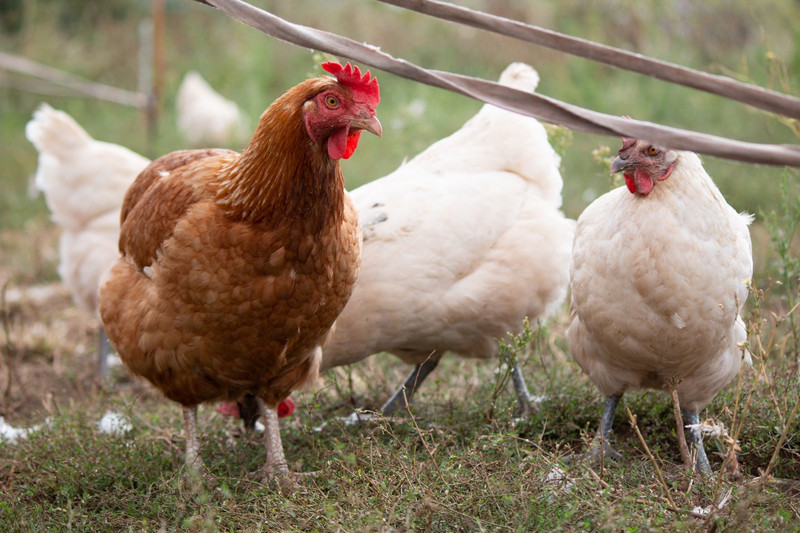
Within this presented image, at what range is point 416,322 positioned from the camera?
11.4 ft

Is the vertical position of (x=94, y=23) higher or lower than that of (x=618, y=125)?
lower

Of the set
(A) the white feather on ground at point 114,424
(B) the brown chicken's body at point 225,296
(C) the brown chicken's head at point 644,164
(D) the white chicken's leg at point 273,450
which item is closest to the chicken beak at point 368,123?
(B) the brown chicken's body at point 225,296

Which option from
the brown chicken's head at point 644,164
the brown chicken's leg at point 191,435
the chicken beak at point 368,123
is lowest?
the brown chicken's leg at point 191,435

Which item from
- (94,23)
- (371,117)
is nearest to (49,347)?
(371,117)

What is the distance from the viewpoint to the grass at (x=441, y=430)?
94.3 inches

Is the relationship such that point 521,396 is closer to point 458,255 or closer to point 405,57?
point 458,255

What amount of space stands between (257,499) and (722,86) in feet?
6.46

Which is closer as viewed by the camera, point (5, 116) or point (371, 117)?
point (371, 117)

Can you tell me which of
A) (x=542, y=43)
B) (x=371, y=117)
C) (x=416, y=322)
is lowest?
(x=416, y=322)

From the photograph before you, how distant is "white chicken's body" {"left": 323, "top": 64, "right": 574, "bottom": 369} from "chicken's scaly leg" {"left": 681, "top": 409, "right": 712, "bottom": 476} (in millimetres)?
854

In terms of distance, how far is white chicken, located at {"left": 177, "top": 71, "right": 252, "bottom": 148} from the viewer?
8711 millimetres

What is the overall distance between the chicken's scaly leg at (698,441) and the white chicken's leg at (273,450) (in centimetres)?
151

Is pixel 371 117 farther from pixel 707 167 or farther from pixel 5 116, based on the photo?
pixel 5 116

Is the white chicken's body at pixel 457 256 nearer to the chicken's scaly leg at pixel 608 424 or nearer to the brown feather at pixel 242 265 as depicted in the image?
the brown feather at pixel 242 265
